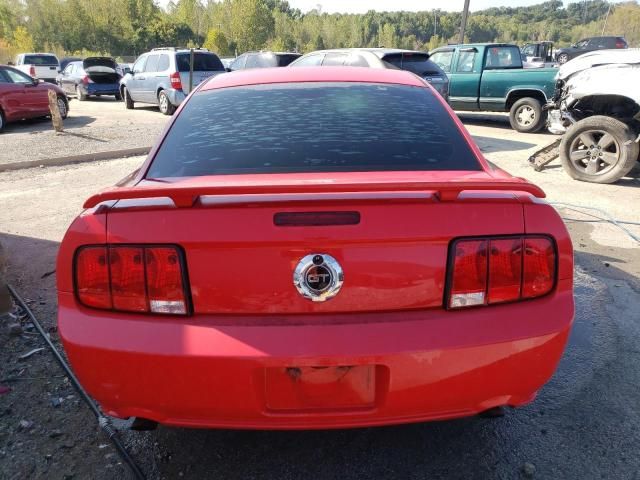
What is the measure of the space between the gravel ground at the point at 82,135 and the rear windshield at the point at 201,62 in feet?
5.25

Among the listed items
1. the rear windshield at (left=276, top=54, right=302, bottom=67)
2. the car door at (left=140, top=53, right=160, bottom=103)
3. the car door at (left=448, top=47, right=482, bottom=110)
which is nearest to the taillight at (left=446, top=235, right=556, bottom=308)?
the car door at (left=448, top=47, right=482, bottom=110)

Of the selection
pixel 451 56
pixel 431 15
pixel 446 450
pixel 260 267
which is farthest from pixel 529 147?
pixel 431 15

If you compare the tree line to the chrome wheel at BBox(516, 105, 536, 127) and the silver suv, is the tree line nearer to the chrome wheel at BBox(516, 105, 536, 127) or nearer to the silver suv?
the silver suv

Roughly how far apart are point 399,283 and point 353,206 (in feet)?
1.02

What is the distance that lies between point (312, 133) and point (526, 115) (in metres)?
10.7

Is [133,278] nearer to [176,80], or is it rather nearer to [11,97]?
[11,97]

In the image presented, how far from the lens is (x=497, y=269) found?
5.82ft

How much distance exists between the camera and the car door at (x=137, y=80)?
15.1 meters

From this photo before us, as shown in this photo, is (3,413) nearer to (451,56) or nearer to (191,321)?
(191,321)

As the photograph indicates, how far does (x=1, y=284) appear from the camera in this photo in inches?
135

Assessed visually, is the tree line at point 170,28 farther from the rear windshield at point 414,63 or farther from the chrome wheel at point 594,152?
the chrome wheel at point 594,152

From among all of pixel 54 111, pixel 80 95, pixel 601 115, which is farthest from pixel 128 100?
pixel 601 115

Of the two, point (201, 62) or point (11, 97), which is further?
point (201, 62)

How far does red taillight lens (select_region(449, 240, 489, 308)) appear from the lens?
173 cm
